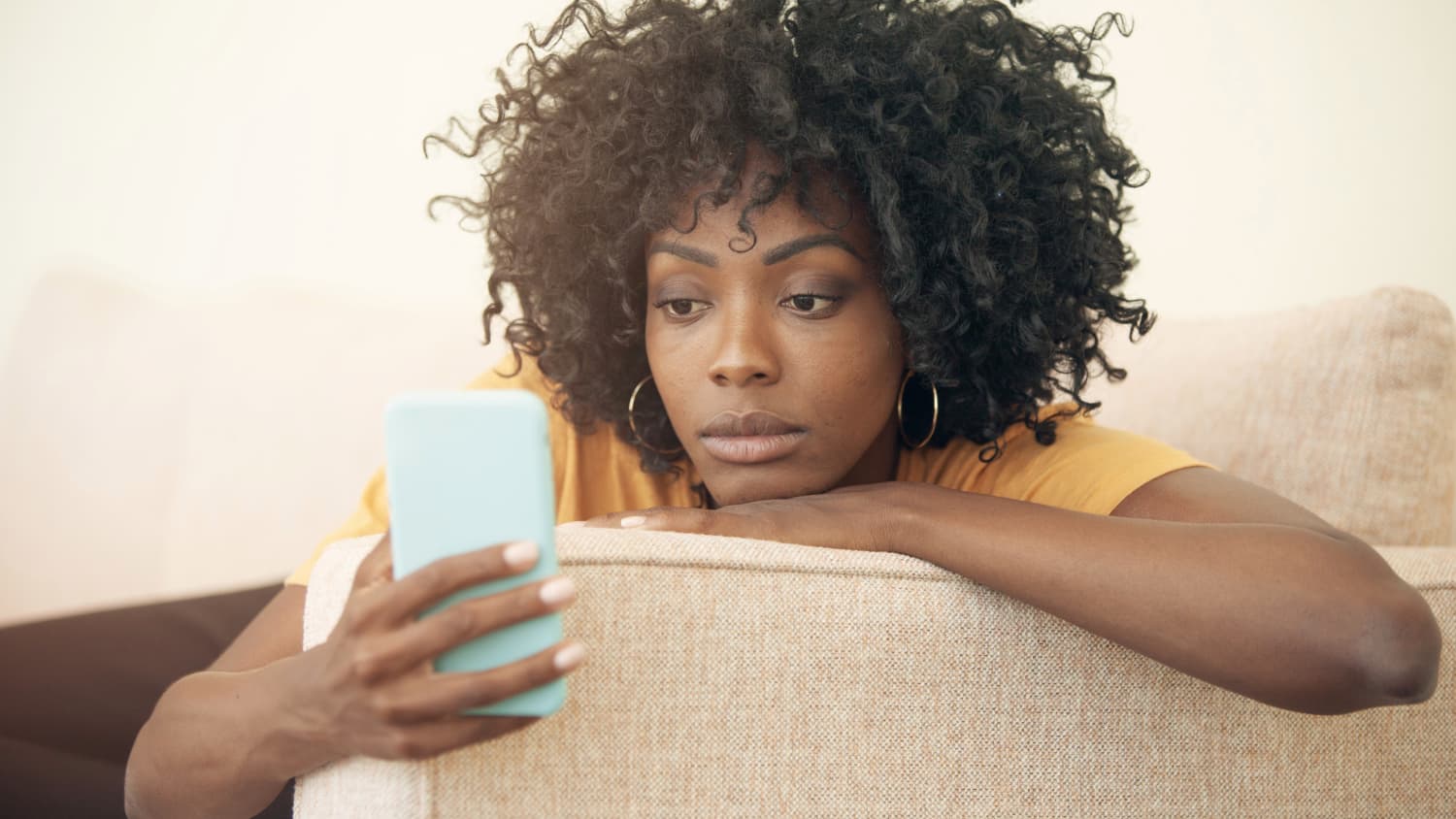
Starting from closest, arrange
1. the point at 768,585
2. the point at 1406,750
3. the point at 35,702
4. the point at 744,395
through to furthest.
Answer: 1. the point at 768,585
2. the point at 1406,750
3. the point at 744,395
4. the point at 35,702

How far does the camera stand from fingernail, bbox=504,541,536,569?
0.71 meters

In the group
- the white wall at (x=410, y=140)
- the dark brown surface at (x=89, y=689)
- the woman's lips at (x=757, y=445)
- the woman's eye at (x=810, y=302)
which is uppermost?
the white wall at (x=410, y=140)

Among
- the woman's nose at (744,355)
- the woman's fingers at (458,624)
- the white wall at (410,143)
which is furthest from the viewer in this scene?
the white wall at (410,143)

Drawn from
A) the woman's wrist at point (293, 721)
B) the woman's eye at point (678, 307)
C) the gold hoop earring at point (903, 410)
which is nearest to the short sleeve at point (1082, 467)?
the gold hoop earring at point (903, 410)

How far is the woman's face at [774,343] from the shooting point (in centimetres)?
125

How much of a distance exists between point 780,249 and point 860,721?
583 mm

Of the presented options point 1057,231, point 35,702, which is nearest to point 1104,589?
point 1057,231

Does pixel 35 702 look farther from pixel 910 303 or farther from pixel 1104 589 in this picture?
pixel 1104 589

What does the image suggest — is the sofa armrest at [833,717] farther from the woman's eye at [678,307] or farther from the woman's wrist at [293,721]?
the woman's eye at [678,307]

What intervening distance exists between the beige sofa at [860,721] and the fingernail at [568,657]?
91mm

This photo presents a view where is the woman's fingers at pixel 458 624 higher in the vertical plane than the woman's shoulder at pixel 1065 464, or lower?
lower

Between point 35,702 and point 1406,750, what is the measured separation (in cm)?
186

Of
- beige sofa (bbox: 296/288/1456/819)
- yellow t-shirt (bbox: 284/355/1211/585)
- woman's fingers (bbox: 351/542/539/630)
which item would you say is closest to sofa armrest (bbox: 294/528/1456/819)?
beige sofa (bbox: 296/288/1456/819)

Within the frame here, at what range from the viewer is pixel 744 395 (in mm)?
1241
